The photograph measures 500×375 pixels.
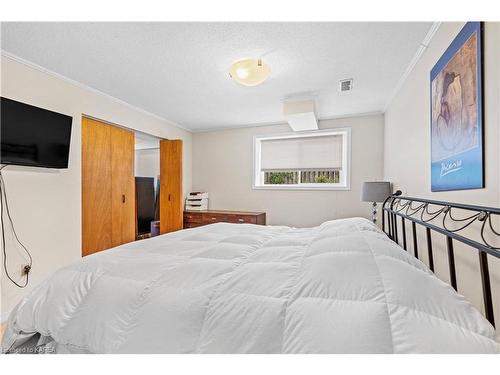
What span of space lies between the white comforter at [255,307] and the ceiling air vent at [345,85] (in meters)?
1.93


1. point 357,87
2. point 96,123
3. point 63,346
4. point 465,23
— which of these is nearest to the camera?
point 63,346

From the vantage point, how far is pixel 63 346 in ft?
3.06

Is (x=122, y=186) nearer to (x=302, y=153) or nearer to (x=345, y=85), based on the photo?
(x=302, y=153)

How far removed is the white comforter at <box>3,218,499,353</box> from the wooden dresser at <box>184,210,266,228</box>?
99.2 inches

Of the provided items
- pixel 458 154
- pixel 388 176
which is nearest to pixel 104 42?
pixel 458 154

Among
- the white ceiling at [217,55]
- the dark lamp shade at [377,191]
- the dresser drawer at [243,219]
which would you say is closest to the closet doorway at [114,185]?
the white ceiling at [217,55]

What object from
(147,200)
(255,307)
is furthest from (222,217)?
(255,307)

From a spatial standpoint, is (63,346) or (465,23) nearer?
(63,346)

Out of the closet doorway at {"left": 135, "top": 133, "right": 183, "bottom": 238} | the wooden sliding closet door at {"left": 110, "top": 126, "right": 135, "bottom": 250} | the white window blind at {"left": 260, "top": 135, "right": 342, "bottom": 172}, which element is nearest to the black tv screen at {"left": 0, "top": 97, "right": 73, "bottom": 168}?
the wooden sliding closet door at {"left": 110, "top": 126, "right": 135, "bottom": 250}

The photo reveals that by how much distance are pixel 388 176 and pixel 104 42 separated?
3409mm

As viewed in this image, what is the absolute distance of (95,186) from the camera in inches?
119

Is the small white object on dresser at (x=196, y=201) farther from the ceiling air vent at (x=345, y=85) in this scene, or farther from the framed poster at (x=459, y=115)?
the framed poster at (x=459, y=115)

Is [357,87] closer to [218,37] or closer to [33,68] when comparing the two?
[218,37]
